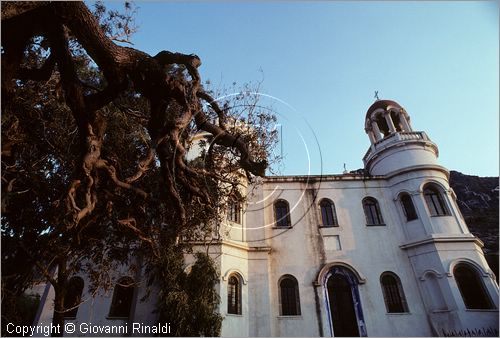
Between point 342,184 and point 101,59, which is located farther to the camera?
point 342,184

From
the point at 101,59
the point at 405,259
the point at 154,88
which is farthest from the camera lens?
the point at 405,259

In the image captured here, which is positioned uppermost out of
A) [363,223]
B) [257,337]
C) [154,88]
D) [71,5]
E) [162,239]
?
[363,223]

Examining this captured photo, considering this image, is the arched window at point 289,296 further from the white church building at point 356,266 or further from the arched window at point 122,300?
the arched window at point 122,300

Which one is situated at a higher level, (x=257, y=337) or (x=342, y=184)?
(x=342, y=184)

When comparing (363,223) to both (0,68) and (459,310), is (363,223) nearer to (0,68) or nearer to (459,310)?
(459,310)

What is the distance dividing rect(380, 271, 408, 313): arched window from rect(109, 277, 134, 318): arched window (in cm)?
1301

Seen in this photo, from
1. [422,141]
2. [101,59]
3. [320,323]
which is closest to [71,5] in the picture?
[101,59]

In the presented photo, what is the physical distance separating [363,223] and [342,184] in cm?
283

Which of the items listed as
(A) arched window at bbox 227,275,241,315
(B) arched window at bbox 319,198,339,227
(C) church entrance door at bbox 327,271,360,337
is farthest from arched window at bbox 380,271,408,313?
(A) arched window at bbox 227,275,241,315

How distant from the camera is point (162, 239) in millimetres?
10742

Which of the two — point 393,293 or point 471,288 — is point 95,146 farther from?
point 471,288

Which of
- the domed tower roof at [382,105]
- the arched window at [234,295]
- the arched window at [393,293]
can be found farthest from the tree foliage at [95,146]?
the domed tower roof at [382,105]

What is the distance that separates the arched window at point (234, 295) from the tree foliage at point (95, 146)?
8.72 ft

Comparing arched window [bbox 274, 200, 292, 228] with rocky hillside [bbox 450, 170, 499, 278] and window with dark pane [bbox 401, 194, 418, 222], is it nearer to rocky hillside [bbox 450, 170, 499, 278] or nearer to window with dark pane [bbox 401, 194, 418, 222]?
window with dark pane [bbox 401, 194, 418, 222]
